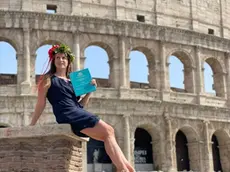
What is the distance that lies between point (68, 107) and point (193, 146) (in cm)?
2252

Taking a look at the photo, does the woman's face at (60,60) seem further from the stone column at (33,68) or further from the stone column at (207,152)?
the stone column at (207,152)

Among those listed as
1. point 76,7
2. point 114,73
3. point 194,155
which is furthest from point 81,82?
point 194,155

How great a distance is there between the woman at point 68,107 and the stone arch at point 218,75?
947 inches

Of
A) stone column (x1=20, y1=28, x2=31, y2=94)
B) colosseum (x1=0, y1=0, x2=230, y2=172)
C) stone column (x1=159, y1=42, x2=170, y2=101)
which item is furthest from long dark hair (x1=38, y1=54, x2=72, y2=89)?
stone column (x1=159, y1=42, x2=170, y2=101)

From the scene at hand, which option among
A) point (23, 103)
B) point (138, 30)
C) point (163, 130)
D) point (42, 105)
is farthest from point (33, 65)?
point (42, 105)

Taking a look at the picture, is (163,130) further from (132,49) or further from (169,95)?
(132,49)

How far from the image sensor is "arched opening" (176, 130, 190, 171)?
2750cm

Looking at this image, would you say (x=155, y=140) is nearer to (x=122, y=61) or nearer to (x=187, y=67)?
(x=122, y=61)

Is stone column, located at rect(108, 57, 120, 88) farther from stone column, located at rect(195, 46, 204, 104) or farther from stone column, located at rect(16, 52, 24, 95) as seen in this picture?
stone column, located at rect(195, 46, 204, 104)

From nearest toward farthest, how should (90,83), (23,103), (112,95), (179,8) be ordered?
1. (90,83)
2. (23,103)
3. (112,95)
4. (179,8)

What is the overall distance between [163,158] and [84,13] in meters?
8.71

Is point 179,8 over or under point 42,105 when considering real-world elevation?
over

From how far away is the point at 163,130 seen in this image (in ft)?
84.7

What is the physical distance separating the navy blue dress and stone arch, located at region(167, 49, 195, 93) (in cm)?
2232
